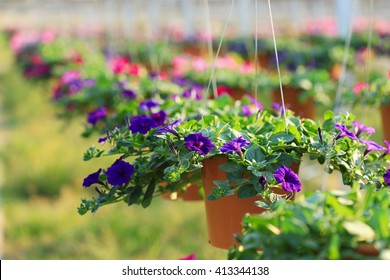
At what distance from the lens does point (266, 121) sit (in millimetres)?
1663

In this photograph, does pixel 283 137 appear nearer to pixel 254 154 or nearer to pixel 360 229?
pixel 254 154

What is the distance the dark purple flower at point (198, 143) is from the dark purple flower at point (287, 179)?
15 centimetres

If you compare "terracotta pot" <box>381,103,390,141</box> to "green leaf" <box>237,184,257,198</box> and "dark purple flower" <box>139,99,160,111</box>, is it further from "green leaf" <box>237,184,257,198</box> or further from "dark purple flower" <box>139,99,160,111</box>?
"green leaf" <box>237,184,257,198</box>

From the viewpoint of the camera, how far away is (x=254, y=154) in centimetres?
145

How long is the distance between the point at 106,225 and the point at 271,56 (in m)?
1.94

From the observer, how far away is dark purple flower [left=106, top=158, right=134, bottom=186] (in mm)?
1475

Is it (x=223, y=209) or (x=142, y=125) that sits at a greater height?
(x=142, y=125)

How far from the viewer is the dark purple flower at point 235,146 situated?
1436 mm

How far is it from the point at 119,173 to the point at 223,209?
231 millimetres

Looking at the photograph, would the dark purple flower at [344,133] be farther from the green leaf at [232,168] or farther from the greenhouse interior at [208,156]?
the green leaf at [232,168]

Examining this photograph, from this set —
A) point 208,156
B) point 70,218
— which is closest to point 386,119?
point 208,156

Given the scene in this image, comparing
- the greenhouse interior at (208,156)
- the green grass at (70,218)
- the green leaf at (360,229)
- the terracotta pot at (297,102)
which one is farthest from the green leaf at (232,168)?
the green grass at (70,218)

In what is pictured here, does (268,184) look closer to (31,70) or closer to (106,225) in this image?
(106,225)
